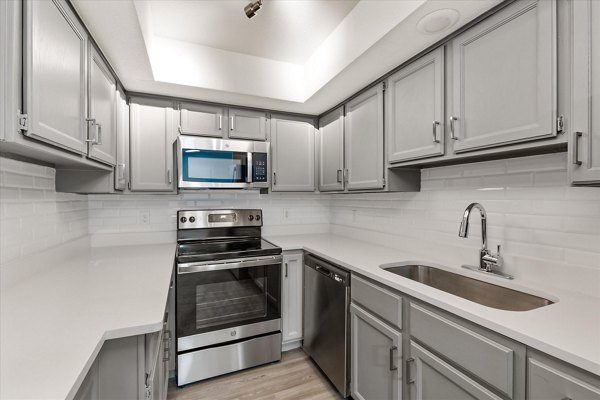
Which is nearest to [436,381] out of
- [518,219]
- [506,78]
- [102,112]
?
[518,219]

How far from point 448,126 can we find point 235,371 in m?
2.27

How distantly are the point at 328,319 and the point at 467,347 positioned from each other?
114cm

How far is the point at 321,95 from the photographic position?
2350 mm

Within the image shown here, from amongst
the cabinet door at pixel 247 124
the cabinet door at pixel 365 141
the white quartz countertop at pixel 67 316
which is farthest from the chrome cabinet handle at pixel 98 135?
the cabinet door at pixel 365 141

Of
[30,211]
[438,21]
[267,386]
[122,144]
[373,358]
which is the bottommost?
[267,386]

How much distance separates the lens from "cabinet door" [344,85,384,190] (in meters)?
2.07

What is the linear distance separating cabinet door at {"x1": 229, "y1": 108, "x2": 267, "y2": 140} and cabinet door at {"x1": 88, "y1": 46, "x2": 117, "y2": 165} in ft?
2.95

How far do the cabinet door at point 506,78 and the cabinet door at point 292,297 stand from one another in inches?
60.3

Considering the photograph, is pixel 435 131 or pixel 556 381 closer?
pixel 556 381

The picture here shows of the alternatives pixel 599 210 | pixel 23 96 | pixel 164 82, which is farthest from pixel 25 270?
pixel 599 210

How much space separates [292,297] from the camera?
8.06 feet

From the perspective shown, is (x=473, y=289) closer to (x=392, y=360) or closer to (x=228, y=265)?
(x=392, y=360)

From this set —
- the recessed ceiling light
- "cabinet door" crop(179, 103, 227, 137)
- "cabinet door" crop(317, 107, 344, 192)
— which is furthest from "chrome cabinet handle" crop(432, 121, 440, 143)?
"cabinet door" crop(179, 103, 227, 137)

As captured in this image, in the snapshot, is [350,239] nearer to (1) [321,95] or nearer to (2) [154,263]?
(1) [321,95]
